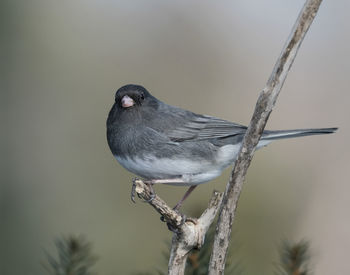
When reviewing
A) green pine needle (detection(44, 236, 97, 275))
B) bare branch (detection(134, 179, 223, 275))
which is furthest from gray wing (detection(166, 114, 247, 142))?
green pine needle (detection(44, 236, 97, 275))

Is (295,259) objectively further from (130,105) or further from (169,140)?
(130,105)

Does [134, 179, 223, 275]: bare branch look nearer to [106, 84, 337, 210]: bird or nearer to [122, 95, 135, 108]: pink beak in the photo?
[106, 84, 337, 210]: bird

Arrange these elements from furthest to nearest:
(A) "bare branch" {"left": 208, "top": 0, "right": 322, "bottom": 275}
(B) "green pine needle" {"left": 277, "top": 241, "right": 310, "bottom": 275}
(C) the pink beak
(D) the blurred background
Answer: (D) the blurred background → (C) the pink beak → (B) "green pine needle" {"left": 277, "top": 241, "right": 310, "bottom": 275} → (A) "bare branch" {"left": 208, "top": 0, "right": 322, "bottom": 275}

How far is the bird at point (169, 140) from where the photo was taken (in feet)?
7.26

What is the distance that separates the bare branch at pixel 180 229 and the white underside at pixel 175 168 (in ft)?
1.35

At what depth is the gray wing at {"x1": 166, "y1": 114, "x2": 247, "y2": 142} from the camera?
2418mm

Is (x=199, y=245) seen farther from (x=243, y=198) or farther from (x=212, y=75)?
(x=212, y=75)

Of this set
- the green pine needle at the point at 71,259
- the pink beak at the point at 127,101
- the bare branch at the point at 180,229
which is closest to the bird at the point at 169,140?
the pink beak at the point at 127,101

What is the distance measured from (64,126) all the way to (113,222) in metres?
1.22

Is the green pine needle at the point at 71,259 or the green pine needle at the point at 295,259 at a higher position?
the green pine needle at the point at 295,259

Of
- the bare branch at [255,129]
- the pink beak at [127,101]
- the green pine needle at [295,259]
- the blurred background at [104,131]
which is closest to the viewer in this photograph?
the bare branch at [255,129]

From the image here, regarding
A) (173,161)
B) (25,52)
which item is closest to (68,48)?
(25,52)

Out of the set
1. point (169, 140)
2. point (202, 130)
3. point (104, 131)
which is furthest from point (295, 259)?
point (104, 131)

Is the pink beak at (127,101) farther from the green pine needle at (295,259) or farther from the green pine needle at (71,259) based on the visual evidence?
the green pine needle at (295,259)
